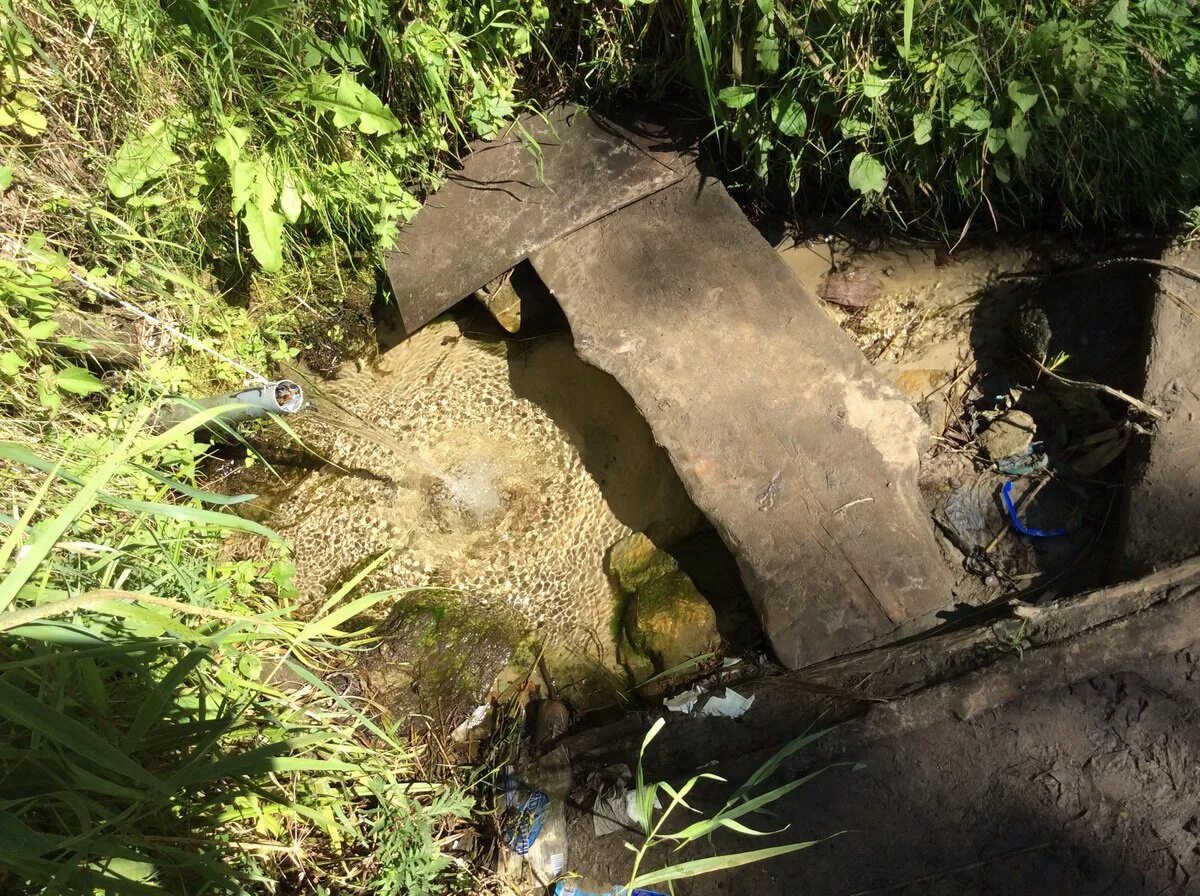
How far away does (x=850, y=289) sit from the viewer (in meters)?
2.94

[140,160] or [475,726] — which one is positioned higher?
[140,160]

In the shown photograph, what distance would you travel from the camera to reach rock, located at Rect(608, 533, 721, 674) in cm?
265

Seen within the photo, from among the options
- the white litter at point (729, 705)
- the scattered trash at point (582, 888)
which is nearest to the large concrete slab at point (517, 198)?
the white litter at point (729, 705)

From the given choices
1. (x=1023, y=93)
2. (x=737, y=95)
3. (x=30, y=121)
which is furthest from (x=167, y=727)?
(x=1023, y=93)

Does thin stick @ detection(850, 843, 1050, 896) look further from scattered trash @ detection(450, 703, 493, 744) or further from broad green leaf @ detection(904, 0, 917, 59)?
broad green leaf @ detection(904, 0, 917, 59)

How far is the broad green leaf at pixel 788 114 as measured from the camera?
2.37 m

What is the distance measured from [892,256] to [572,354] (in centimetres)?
128

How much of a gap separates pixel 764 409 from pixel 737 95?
97 cm

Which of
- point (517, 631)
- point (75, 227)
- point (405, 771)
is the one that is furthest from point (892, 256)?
point (75, 227)

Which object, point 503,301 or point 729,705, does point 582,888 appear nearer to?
point 729,705

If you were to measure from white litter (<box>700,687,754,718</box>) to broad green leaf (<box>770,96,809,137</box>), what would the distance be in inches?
67.3

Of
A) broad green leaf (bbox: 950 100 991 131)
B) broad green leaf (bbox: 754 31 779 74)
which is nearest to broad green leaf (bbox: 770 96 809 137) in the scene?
broad green leaf (bbox: 754 31 779 74)

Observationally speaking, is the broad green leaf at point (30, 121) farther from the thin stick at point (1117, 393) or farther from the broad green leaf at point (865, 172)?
the thin stick at point (1117, 393)

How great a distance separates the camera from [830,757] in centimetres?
209
